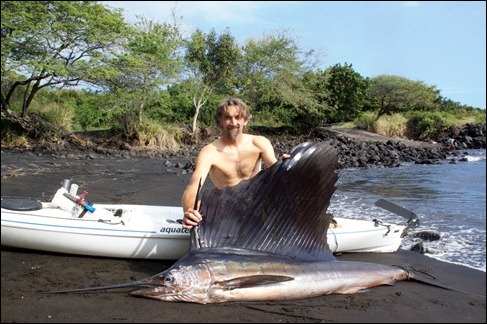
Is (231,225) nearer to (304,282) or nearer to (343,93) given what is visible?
(304,282)

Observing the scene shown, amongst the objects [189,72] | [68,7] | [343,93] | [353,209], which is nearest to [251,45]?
[189,72]

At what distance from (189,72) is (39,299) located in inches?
694

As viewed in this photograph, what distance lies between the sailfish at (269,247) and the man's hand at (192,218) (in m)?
0.06

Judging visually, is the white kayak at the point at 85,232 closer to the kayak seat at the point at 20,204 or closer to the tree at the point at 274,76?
the kayak seat at the point at 20,204

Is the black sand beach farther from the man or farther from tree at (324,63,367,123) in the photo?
tree at (324,63,367,123)

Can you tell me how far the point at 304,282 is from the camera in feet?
11.8

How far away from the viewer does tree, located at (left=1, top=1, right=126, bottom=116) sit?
1323 centimetres

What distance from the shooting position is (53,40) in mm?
14008

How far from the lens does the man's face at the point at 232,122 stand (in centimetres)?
419

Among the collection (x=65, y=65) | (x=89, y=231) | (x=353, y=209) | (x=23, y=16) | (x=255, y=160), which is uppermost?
(x=23, y=16)

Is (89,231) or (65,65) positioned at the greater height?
(65,65)

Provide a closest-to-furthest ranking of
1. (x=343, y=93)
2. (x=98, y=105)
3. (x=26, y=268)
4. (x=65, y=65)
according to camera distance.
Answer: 1. (x=26, y=268)
2. (x=65, y=65)
3. (x=98, y=105)
4. (x=343, y=93)

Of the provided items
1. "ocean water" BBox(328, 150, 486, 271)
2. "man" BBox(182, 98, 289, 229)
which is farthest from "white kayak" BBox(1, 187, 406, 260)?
"ocean water" BBox(328, 150, 486, 271)

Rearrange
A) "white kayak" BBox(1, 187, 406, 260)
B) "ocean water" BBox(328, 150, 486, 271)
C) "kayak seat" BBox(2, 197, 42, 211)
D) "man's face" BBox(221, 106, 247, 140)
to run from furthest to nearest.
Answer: "ocean water" BBox(328, 150, 486, 271) < "kayak seat" BBox(2, 197, 42, 211) < "white kayak" BBox(1, 187, 406, 260) < "man's face" BBox(221, 106, 247, 140)
